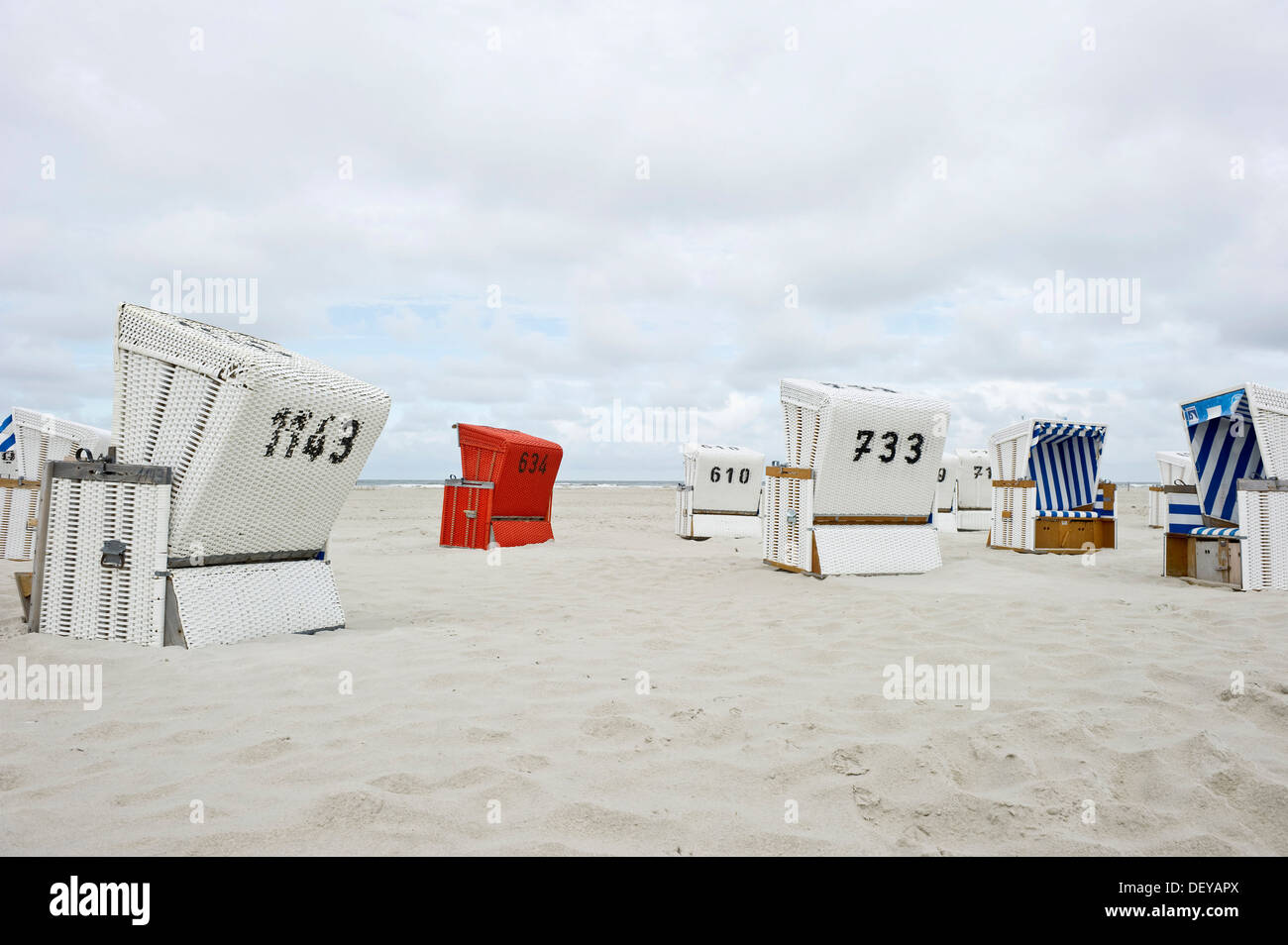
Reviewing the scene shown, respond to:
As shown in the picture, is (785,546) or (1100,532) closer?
(785,546)

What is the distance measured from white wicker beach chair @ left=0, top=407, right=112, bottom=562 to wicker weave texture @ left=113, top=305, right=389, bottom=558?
8001mm

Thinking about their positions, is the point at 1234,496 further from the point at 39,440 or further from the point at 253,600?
the point at 39,440

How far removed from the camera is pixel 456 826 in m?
2.72

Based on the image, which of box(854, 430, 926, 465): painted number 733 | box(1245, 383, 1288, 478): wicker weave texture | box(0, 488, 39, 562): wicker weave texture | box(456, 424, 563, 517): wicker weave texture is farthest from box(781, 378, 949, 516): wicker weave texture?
box(0, 488, 39, 562): wicker weave texture

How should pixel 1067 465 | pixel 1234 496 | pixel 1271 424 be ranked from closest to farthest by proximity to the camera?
pixel 1271 424
pixel 1234 496
pixel 1067 465

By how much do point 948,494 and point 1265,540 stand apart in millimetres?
12178

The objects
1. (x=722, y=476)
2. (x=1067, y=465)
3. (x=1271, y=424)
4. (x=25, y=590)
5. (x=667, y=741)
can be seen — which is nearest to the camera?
(x=667, y=741)

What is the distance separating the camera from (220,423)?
5145mm

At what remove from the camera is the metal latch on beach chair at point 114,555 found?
5.16 meters

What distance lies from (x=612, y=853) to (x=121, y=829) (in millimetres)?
1667

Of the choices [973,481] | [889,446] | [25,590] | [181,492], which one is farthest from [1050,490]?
[25,590]

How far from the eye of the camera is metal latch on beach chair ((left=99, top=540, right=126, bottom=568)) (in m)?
5.16
